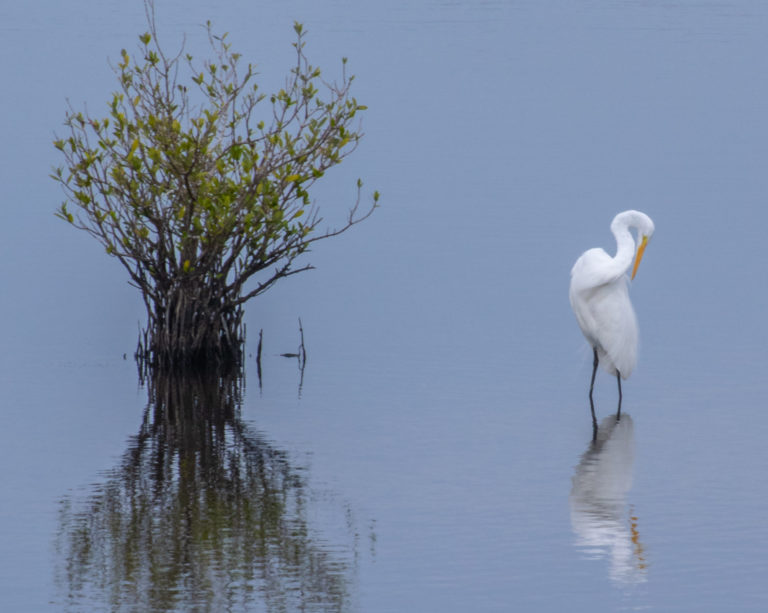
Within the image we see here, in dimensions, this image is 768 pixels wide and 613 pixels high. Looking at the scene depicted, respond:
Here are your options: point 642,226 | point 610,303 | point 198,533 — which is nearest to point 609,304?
point 610,303

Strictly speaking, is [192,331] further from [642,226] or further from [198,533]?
[198,533]

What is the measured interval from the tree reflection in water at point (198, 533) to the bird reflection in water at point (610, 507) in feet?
4.24

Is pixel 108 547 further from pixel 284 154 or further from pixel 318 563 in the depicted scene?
pixel 284 154

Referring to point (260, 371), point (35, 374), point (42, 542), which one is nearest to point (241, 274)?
point (260, 371)

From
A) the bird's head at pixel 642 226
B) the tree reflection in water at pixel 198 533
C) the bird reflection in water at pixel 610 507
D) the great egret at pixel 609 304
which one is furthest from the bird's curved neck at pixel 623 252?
the tree reflection in water at pixel 198 533

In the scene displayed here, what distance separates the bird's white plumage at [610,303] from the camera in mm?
10648

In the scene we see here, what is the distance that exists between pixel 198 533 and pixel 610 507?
7.38ft

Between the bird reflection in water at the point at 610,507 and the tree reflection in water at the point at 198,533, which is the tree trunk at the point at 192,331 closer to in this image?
the tree reflection in water at the point at 198,533

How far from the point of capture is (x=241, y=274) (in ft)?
37.3

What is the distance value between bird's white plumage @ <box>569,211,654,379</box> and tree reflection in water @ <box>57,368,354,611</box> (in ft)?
9.44

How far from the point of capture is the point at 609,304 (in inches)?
424

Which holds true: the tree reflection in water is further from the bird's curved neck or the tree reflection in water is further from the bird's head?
the bird's head

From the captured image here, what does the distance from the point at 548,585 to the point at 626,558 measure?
549mm

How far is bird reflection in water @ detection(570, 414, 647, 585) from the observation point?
6867 mm
